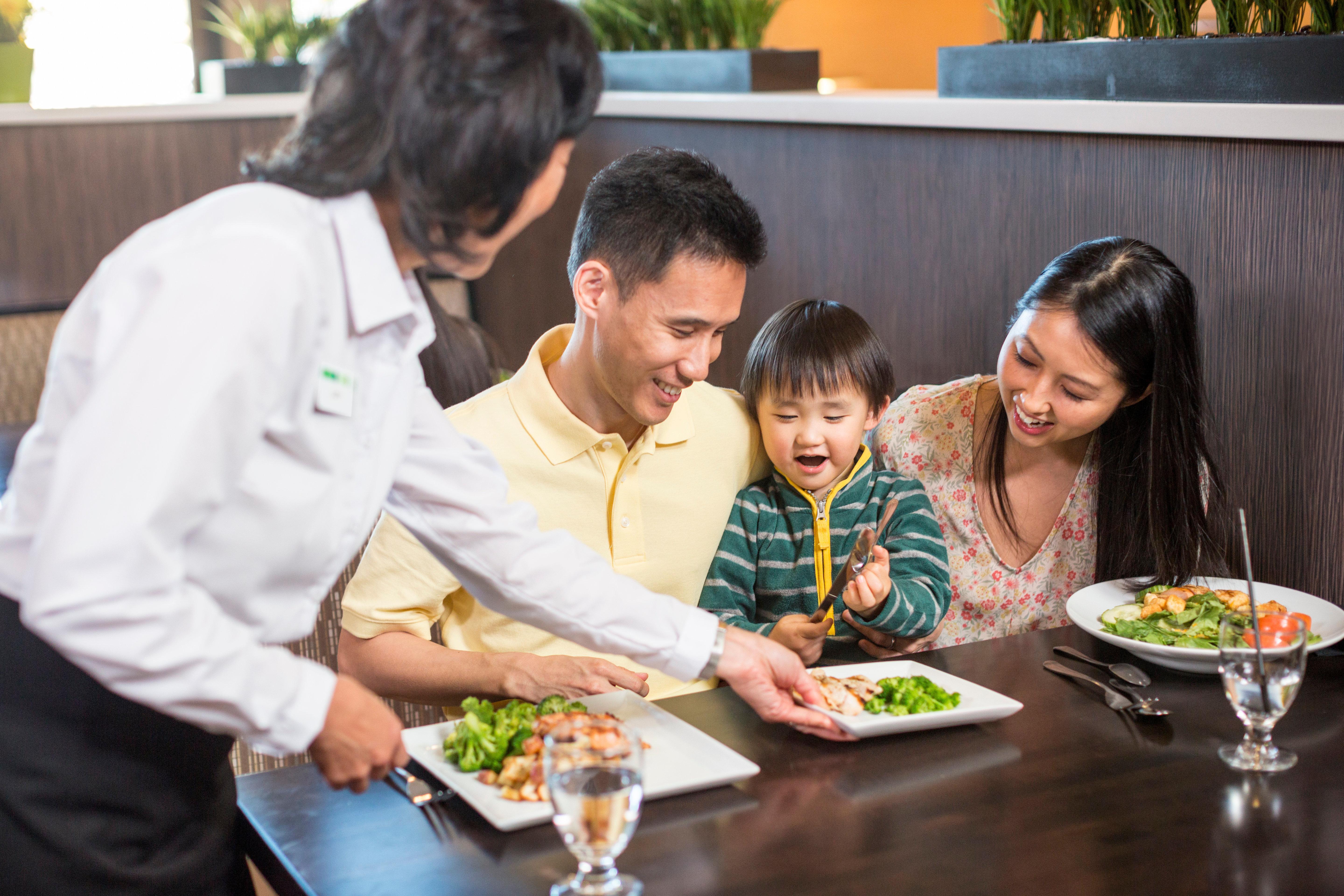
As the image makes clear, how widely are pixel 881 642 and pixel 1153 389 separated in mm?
492

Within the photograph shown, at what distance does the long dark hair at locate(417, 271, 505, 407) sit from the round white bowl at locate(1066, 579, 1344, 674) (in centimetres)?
97

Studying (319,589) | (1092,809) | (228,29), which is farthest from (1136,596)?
(228,29)

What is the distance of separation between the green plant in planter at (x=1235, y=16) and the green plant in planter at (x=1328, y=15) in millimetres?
110

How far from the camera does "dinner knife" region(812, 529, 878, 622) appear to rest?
1.45m

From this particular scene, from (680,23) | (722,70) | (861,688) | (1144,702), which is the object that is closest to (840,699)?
(861,688)

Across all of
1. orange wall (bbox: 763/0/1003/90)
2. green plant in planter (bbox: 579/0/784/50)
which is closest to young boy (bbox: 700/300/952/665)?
green plant in planter (bbox: 579/0/784/50)

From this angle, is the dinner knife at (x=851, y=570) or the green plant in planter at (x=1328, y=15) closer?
the dinner knife at (x=851, y=570)

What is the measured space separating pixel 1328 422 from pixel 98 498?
1.47 m

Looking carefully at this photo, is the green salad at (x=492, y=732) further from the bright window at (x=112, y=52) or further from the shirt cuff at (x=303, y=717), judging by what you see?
the bright window at (x=112, y=52)

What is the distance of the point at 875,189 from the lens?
2318mm

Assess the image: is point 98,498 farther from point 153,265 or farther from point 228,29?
point 228,29

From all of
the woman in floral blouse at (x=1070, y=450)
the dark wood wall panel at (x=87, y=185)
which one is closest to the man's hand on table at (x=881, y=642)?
the woman in floral blouse at (x=1070, y=450)

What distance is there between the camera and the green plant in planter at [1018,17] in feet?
6.57

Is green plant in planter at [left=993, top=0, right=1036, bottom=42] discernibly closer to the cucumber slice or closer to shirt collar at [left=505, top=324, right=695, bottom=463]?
shirt collar at [left=505, top=324, right=695, bottom=463]
